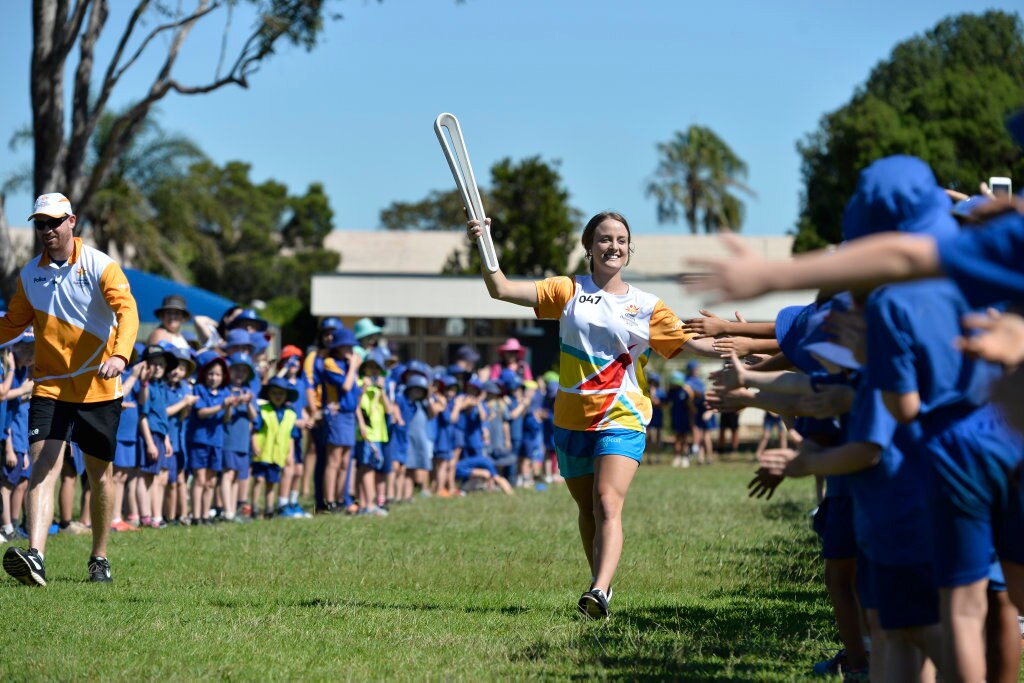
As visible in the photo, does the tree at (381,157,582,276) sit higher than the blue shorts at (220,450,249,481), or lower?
higher

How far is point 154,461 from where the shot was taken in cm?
1285

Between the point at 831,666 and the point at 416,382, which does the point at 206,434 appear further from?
the point at 831,666

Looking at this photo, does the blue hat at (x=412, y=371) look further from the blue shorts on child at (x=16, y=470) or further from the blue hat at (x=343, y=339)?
the blue shorts on child at (x=16, y=470)

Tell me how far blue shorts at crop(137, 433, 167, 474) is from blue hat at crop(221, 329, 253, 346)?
1.66m

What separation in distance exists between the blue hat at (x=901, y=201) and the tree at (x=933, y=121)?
31876mm

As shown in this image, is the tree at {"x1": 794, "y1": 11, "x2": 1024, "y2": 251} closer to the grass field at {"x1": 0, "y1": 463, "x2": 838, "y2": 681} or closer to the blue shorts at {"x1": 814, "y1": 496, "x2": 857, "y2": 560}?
the grass field at {"x1": 0, "y1": 463, "x2": 838, "y2": 681}

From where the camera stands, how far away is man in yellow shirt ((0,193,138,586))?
8203mm

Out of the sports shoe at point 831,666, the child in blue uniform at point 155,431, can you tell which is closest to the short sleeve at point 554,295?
the sports shoe at point 831,666

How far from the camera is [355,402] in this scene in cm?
1490

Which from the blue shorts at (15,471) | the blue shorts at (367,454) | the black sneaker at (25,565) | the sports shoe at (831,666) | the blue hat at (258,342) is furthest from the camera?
the blue shorts at (367,454)

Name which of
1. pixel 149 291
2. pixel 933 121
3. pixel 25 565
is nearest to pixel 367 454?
pixel 25 565

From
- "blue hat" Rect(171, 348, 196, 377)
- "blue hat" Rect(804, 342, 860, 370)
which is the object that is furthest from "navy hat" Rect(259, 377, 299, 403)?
"blue hat" Rect(804, 342, 860, 370)

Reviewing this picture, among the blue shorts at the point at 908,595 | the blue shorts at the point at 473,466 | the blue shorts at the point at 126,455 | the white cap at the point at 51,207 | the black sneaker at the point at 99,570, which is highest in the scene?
the white cap at the point at 51,207

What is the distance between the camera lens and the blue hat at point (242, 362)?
13891mm
